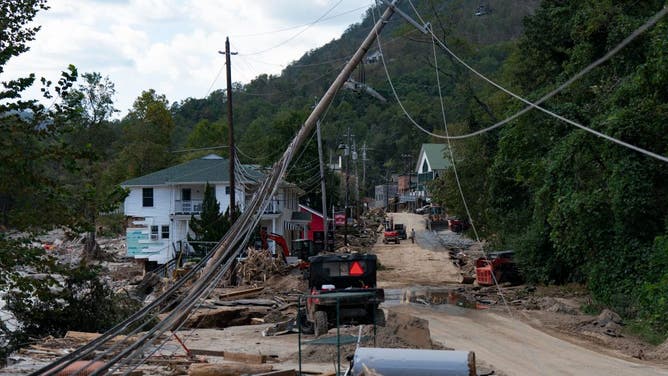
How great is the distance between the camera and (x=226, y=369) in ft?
54.0

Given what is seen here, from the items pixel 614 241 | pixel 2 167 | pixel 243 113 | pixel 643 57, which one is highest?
pixel 243 113

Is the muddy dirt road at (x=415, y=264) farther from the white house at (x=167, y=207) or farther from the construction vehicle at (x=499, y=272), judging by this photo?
the white house at (x=167, y=207)

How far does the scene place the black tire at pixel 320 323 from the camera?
22562 mm

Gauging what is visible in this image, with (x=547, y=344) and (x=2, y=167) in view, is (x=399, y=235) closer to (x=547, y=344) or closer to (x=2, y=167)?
(x=547, y=344)

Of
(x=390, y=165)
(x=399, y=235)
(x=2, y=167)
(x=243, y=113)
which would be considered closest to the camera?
(x=2, y=167)

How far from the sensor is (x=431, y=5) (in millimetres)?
45188

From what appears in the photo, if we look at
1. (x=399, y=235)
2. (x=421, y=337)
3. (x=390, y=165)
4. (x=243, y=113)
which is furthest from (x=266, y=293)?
(x=390, y=165)

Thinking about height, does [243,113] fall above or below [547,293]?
above

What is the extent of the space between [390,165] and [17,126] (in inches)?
5782

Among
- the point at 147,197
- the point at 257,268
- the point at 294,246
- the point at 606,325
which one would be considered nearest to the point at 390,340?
the point at 606,325

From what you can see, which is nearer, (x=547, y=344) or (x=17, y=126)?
(x=17, y=126)

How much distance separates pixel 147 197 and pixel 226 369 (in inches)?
1864

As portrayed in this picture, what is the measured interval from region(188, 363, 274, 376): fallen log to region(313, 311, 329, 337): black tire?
17.1 ft

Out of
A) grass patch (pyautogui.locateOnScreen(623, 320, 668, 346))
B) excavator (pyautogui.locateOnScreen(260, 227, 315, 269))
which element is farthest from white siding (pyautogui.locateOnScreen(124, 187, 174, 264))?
grass patch (pyautogui.locateOnScreen(623, 320, 668, 346))
